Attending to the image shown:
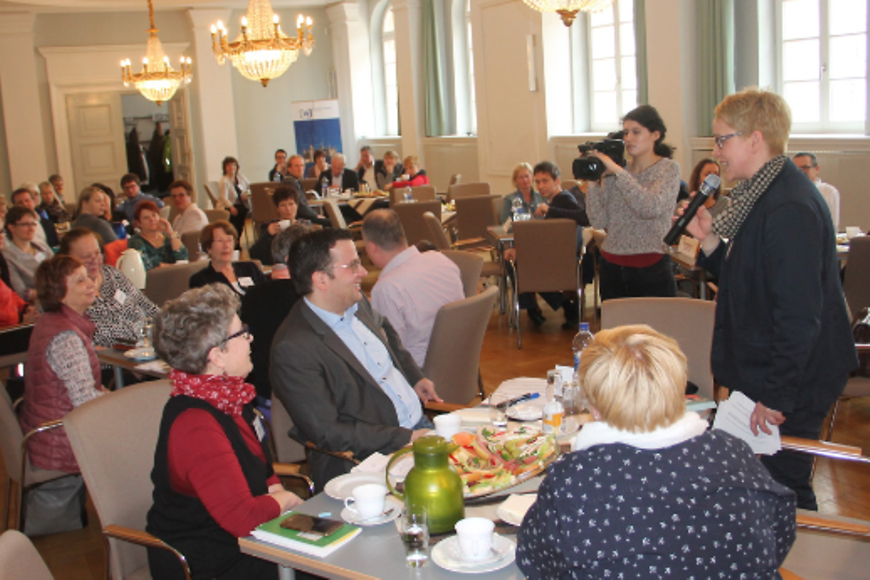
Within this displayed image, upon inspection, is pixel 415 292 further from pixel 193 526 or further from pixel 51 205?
pixel 51 205

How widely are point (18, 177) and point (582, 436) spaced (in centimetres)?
1381

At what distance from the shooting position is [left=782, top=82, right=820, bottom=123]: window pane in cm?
730

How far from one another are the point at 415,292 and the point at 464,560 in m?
2.05

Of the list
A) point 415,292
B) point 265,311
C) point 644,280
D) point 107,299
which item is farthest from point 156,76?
point 644,280

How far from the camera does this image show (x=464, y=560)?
5.32 feet

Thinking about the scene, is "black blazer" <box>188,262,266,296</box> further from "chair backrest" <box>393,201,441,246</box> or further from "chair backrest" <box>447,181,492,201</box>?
"chair backrest" <box>447,181,492,201</box>

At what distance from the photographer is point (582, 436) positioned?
4.88ft

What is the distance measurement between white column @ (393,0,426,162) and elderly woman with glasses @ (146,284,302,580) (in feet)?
37.8

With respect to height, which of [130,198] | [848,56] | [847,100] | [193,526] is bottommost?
[193,526]

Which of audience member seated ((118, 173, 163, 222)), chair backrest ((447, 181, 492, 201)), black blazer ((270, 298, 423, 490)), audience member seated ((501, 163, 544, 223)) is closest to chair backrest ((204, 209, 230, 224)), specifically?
audience member seated ((118, 173, 163, 222))

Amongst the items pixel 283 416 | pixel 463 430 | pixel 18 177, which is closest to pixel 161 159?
pixel 18 177

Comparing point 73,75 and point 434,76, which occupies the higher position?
point 73,75

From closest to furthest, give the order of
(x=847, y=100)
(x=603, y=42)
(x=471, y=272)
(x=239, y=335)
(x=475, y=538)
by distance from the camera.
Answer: (x=475, y=538) < (x=239, y=335) < (x=471, y=272) < (x=847, y=100) < (x=603, y=42)

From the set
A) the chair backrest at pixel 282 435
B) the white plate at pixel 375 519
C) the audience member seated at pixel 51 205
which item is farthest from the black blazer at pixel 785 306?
the audience member seated at pixel 51 205
